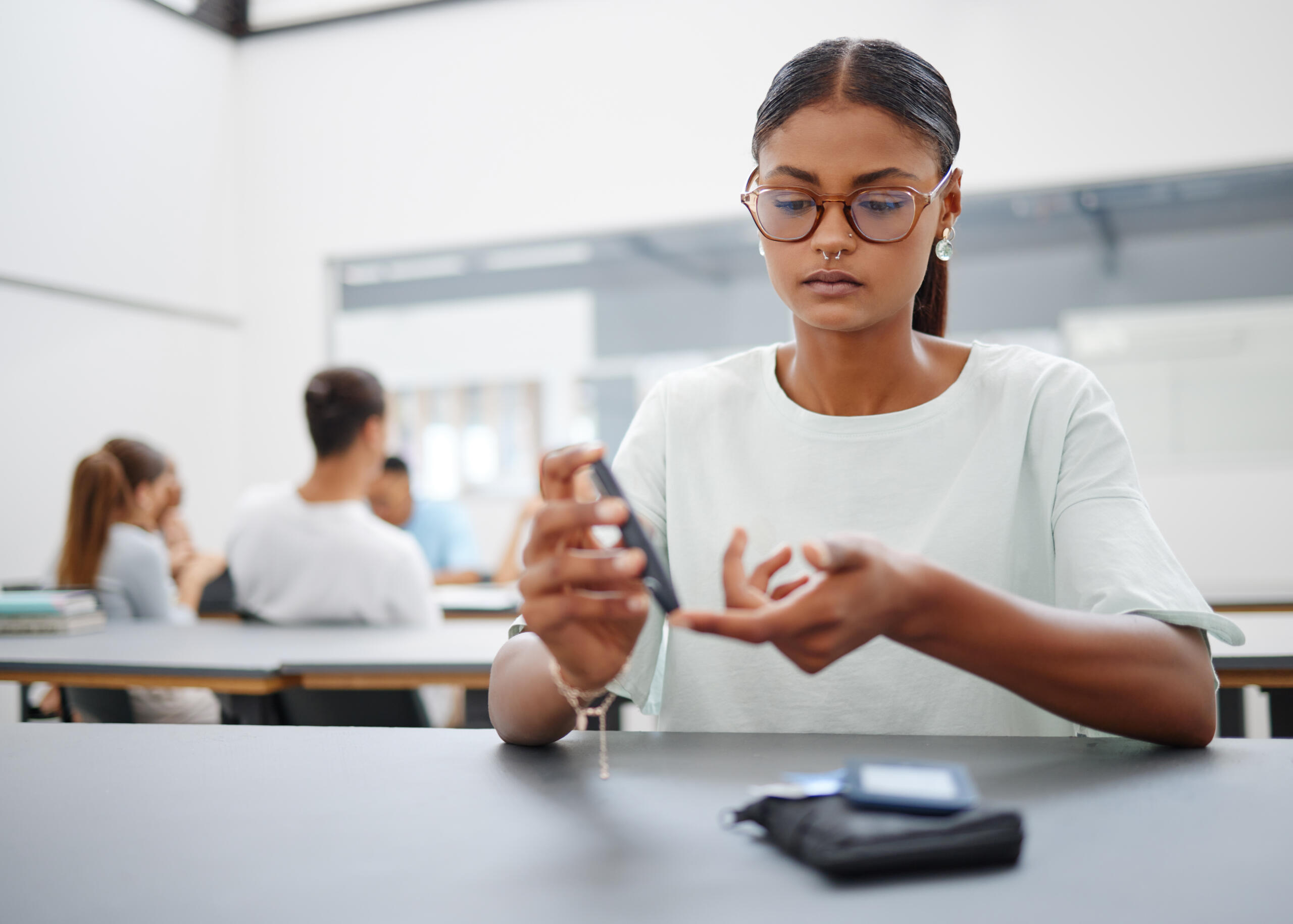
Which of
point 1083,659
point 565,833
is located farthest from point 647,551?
point 1083,659

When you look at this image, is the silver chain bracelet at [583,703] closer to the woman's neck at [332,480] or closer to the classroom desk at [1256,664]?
the classroom desk at [1256,664]

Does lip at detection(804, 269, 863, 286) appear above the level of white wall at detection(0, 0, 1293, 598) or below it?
below

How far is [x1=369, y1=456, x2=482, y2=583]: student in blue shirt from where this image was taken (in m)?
4.72

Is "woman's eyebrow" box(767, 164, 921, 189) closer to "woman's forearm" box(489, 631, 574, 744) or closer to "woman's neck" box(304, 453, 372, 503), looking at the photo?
"woman's forearm" box(489, 631, 574, 744)

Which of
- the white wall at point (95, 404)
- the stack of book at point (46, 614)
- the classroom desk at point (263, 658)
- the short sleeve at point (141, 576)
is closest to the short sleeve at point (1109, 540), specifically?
the classroom desk at point (263, 658)

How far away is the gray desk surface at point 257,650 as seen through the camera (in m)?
2.11

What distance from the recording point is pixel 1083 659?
0.88m

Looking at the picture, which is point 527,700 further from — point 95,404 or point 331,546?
point 95,404

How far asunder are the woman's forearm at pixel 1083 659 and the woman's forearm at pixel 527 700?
0.33m

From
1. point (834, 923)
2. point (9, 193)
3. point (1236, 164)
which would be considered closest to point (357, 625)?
point (834, 923)

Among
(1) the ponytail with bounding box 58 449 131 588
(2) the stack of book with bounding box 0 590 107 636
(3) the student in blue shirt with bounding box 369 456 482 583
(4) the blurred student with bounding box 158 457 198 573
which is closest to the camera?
(2) the stack of book with bounding box 0 590 107 636

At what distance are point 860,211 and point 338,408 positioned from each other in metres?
2.08

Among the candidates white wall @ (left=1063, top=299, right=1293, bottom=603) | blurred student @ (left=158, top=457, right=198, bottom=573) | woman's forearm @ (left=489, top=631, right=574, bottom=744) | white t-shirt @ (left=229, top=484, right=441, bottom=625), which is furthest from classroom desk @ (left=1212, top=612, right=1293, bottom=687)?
blurred student @ (left=158, top=457, right=198, bottom=573)

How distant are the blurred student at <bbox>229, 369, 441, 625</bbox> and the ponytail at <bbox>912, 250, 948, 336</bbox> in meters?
1.79
